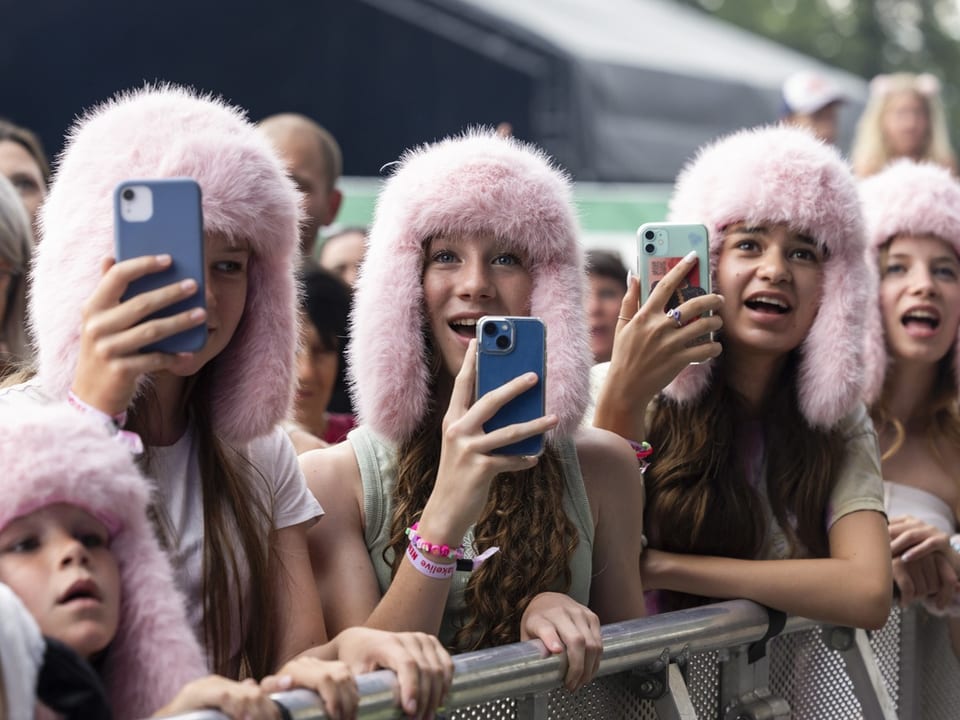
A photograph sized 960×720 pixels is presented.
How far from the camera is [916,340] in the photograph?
3.87 metres

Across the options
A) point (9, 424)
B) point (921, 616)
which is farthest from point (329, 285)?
point (9, 424)

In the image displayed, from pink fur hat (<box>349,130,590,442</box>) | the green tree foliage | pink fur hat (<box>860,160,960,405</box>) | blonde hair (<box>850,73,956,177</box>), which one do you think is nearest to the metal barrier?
pink fur hat (<box>349,130,590,442</box>)

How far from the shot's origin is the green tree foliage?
108ft

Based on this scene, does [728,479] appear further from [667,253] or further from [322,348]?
[322,348]

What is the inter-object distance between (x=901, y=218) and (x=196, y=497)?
2293 millimetres

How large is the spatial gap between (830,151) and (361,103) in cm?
509

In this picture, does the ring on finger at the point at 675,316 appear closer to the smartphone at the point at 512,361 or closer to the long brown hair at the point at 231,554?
the smartphone at the point at 512,361

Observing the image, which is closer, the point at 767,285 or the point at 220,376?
the point at 220,376

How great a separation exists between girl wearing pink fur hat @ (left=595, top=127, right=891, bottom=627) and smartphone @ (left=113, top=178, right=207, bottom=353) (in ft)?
4.02

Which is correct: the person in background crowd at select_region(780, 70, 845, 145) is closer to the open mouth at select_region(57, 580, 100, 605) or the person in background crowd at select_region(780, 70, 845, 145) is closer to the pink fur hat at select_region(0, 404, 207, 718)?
the pink fur hat at select_region(0, 404, 207, 718)

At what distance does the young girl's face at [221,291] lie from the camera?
7.91ft

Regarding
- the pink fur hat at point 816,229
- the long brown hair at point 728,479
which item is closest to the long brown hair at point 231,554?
the long brown hair at point 728,479

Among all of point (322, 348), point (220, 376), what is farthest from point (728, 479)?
point (322, 348)

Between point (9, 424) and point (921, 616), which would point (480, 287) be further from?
point (921, 616)
